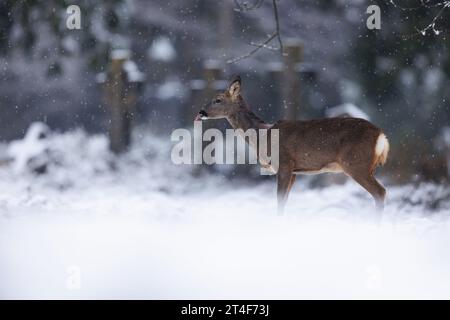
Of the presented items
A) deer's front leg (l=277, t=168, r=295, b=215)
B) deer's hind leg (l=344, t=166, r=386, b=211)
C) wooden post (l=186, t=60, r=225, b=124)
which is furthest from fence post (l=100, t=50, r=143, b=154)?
deer's hind leg (l=344, t=166, r=386, b=211)

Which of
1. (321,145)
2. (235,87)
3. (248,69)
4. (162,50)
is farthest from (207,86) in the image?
(162,50)

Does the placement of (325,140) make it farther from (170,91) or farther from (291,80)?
(170,91)

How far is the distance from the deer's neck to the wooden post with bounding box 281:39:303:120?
2448 mm

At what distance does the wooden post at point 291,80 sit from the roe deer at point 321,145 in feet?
8.03

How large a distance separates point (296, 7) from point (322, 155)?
912 centimetres

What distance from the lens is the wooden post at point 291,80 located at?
11289 mm

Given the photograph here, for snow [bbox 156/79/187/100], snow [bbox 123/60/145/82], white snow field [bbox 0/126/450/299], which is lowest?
white snow field [bbox 0/126/450/299]

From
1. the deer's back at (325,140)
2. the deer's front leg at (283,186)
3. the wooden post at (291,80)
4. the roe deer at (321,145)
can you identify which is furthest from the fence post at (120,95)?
the deer's front leg at (283,186)

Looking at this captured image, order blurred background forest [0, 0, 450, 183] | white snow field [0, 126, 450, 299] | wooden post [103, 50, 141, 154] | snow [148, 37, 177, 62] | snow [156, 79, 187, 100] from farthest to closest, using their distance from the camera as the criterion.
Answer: snow [148, 37, 177, 62], snow [156, 79, 187, 100], wooden post [103, 50, 141, 154], blurred background forest [0, 0, 450, 183], white snow field [0, 126, 450, 299]

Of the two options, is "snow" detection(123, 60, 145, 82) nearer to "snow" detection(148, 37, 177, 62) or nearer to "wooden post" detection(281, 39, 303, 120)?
"wooden post" detection(281, 39, 303, 120)

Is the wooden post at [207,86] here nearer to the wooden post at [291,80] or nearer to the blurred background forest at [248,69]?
the blurred background forest at [248,69]

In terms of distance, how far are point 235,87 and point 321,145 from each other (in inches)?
44.5

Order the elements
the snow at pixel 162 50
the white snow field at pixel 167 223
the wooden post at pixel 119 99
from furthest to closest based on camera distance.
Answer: the snow at pixel 162 50, the wooden post at pixel 119 99, the white snow field at pixel 167 223

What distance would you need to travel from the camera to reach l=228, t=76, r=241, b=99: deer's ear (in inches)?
340
